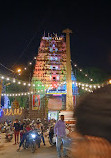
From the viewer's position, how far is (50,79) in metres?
28.1

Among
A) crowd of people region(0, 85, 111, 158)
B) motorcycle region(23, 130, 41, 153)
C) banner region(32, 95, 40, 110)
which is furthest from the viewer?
banner region(32, 95, 40, 110)

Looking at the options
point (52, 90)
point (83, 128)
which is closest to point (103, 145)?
point (83, 128)

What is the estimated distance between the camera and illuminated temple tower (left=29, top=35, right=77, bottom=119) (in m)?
27.0

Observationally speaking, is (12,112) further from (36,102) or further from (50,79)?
(50,79)

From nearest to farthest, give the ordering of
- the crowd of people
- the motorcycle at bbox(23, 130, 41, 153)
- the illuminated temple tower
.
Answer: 1. the crowd of people
2. the motorcycle at bbox(23, 130, 41, 153)
3. the illuminated temple tower

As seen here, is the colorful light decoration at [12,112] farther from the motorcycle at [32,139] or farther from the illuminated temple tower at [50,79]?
the motorcycle at [32,139]

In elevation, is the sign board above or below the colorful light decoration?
above

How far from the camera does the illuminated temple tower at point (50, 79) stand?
Result: 27.0 meters

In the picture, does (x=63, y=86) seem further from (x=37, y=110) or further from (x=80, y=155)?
(x=80, y=155)

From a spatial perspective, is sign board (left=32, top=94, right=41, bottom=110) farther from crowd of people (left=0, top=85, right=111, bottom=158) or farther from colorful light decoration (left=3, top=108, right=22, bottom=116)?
crowd of people (left=0, top=85, right=111, bottom=158)

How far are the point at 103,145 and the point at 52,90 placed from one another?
85.8ft

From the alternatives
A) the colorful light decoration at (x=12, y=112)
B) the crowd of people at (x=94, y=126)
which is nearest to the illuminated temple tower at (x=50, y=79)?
the colorful light decoration at (x=12, y=112)

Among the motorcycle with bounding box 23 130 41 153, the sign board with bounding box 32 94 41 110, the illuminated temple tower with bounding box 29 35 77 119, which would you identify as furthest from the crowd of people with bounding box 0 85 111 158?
the sign board with bounding box 32 94 41 110

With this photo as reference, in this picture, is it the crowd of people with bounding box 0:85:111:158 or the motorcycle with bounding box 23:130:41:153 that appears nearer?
the crowd of people with bounding box 0:85:111:158
